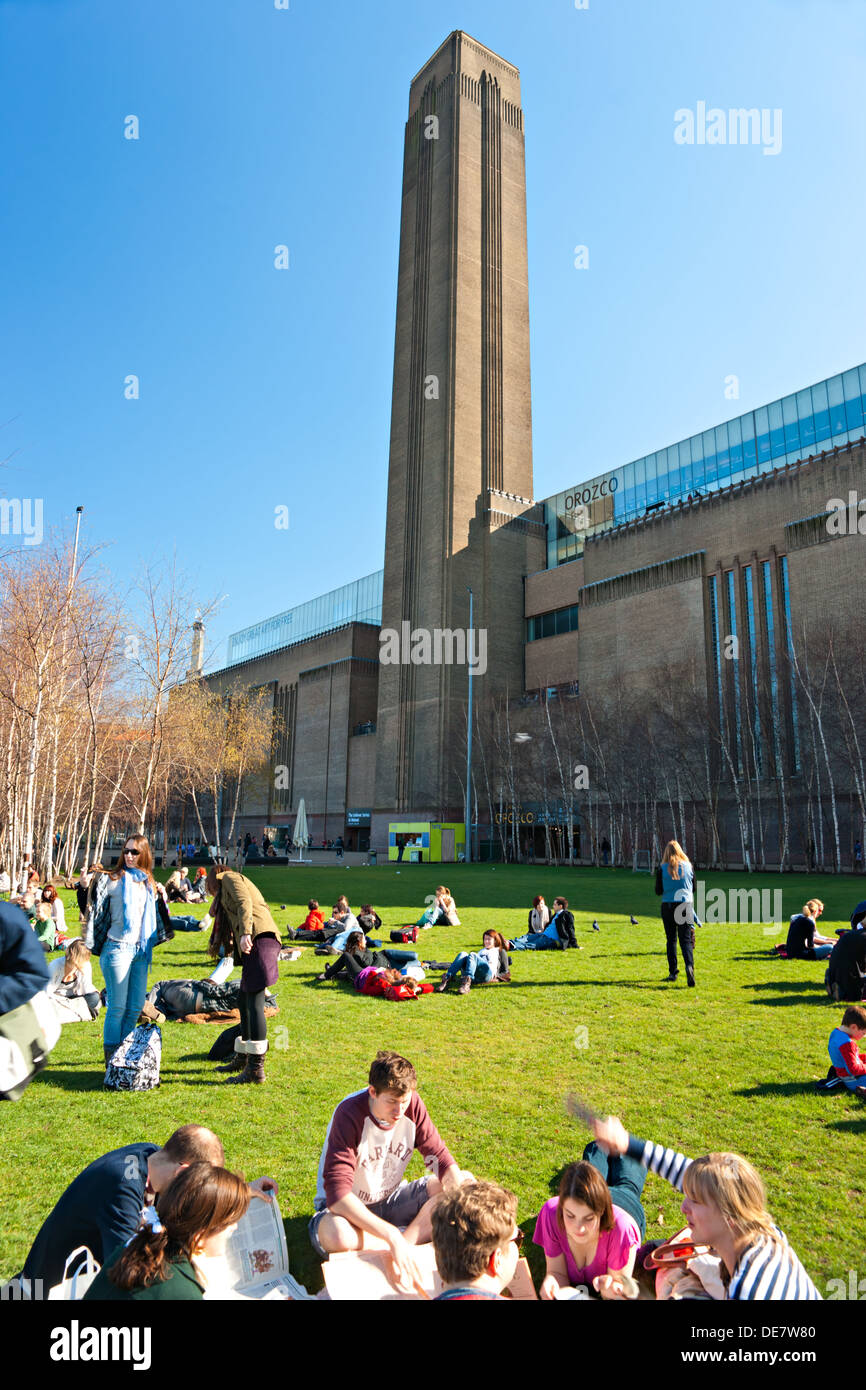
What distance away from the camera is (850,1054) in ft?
22.5

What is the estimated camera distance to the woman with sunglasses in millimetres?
7469

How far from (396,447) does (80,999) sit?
6493cm

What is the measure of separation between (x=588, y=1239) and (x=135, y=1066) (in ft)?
15.4

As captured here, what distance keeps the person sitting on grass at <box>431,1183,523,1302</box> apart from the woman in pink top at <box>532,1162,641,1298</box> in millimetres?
739

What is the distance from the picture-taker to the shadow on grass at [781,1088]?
683 cm

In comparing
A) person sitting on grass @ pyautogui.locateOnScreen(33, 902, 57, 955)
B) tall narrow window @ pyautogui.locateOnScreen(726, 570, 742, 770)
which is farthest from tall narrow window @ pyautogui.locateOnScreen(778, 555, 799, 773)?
person sitting on grass @ pyautogui.locateOnScreen(33, 902, 57, 955)

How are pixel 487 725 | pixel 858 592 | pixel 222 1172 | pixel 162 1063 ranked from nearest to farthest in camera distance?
pixel 222 1172, pixel 162 1063, pixel 858 592, pixel 487 725

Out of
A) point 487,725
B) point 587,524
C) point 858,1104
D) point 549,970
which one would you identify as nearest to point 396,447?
point 587,524

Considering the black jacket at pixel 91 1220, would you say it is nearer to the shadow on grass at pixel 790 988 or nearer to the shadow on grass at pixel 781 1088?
the shadow on grass at pixel 781 1088

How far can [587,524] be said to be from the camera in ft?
213

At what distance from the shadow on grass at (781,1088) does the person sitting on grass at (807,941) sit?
274 inches

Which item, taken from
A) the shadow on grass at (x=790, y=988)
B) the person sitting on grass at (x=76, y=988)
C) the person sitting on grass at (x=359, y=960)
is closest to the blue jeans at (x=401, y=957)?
the person sitting on grass at (x=359, y=960)

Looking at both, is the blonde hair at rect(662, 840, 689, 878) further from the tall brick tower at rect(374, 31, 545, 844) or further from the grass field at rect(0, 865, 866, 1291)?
the tall brick tower at rect(374, 31, 545, 844)
